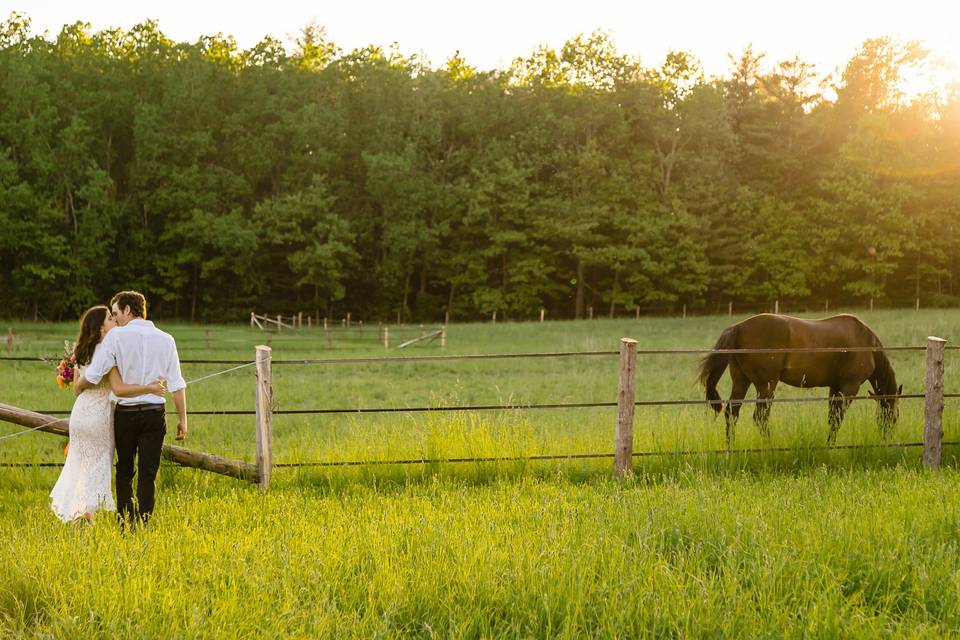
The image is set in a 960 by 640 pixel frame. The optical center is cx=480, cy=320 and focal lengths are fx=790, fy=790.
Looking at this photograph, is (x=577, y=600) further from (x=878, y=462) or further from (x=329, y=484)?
(x=878, y=462)

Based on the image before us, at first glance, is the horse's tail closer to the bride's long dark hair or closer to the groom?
the groom

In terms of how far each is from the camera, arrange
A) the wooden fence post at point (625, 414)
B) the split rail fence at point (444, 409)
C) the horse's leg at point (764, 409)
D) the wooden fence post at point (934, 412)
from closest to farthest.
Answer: the split rail fence at point (444, 409)
the wooden fence post at point (625, 414)
the wooden fence post at point (934, 412)
the horse's leg at point (764, 409)

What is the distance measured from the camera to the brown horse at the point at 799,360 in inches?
415

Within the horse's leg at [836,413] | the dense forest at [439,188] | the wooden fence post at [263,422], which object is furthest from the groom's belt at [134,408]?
the dense forest at [439,188]

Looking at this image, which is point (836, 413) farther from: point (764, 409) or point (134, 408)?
point (134, 408)

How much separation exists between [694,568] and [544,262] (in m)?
51.1

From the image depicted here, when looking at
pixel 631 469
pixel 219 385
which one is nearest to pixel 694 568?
pixel 631 469

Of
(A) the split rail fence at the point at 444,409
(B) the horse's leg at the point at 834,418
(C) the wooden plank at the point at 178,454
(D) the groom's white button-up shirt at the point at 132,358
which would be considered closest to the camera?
(D) the groom's white button-up shirt at the point at 132,358

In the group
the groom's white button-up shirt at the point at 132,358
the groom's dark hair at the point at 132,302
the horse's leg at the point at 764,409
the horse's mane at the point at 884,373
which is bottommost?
the horse's leg at the point at 764,409

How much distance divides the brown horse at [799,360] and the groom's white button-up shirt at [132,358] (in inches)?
275

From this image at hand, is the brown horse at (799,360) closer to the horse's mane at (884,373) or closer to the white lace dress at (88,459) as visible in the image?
the horse's mane at (884,373)

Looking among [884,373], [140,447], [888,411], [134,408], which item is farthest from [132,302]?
[884,373]

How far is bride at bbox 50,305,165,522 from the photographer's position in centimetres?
595

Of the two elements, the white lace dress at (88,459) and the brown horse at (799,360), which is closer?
the white lace dress at (88,459)
